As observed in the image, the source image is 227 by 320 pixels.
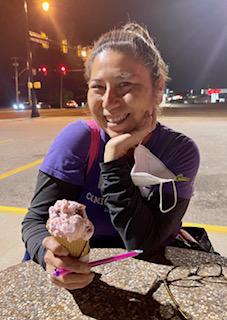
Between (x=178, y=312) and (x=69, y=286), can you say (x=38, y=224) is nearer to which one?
(x=69, y=286)

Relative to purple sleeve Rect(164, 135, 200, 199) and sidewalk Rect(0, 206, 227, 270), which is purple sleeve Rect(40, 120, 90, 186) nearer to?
purple sleeve Rect(164, 135, 200, 199)

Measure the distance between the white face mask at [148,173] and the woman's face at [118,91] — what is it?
0.14 meters

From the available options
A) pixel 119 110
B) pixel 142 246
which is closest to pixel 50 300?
pixel 142 246

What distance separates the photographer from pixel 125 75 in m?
1.67

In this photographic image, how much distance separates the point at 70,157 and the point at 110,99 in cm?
31

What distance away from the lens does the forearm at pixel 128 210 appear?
5.16 feet

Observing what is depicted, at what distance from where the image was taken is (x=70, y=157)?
5.76ft

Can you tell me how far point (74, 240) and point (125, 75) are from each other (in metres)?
0.82

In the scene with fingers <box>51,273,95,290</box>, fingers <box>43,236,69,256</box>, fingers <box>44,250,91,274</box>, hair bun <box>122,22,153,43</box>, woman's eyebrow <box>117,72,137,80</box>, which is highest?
hair bun <box>122,22,153,43</box>

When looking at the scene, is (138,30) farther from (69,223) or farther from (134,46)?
(69,223)

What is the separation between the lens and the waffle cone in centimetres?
113

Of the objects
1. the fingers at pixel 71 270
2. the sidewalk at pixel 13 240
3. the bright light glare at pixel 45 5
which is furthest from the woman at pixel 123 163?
the bright light glare at pixel 45 5

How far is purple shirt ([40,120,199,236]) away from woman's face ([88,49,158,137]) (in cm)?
12

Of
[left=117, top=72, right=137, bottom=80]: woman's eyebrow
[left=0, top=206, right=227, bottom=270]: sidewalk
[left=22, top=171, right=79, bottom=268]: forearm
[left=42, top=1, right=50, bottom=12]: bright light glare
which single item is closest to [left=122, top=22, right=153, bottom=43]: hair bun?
[left=117, top=72, right=137, bottom=80]: woman's eyebrow
